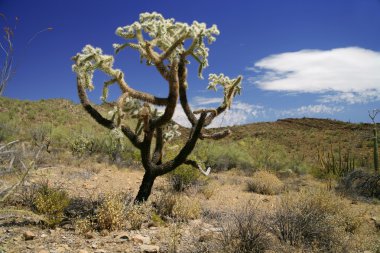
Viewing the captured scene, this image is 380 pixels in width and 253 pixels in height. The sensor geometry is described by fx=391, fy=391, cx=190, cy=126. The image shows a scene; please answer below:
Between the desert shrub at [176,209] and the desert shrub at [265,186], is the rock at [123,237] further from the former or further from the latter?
the desert shrub at [265,186]

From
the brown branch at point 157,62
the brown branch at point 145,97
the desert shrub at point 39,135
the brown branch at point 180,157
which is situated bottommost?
the brown branch at point 180,157

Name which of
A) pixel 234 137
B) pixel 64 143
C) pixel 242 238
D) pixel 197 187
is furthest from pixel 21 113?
pixel 242 238

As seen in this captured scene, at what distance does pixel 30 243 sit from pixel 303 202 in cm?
508

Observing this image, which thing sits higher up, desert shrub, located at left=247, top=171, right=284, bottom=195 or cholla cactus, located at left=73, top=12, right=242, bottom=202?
cholla cactus, located at left=73, top=12, right=242, bottom=202

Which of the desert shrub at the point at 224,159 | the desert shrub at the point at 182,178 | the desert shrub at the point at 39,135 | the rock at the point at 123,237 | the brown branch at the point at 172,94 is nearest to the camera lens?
the rock at the point at 123,237

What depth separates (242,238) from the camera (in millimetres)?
6055

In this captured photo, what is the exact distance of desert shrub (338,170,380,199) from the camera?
43.5ft

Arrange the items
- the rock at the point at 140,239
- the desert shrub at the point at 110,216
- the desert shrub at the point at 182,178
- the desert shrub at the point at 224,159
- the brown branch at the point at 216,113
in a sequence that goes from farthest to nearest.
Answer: the desert shrub at the point at 224,159 < the desert shrub at the point at 182,178 < the brown branch at the point at 216,113 < the desert shrub at the point at 110,216 < the rock at the point at 140,239

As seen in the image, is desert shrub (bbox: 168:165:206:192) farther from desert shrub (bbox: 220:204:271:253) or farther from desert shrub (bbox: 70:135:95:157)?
desert shrub (bbox: 70:135:95:157)

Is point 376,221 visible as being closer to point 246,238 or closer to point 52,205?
point 246,238

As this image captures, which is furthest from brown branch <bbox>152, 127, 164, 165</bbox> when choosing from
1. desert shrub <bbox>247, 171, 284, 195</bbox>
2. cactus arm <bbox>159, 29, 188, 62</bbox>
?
desert shrub <bbox>247, 171, 284, 195</bbox>

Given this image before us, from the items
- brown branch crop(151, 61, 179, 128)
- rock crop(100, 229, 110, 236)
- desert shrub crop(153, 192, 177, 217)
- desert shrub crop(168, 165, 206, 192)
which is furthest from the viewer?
desert shrub crop(168, 165, 206, 192)

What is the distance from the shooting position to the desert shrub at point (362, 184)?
13273mm

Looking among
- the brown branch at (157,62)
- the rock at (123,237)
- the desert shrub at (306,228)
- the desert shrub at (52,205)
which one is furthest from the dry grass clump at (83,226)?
the desert shrub at (306,228)
